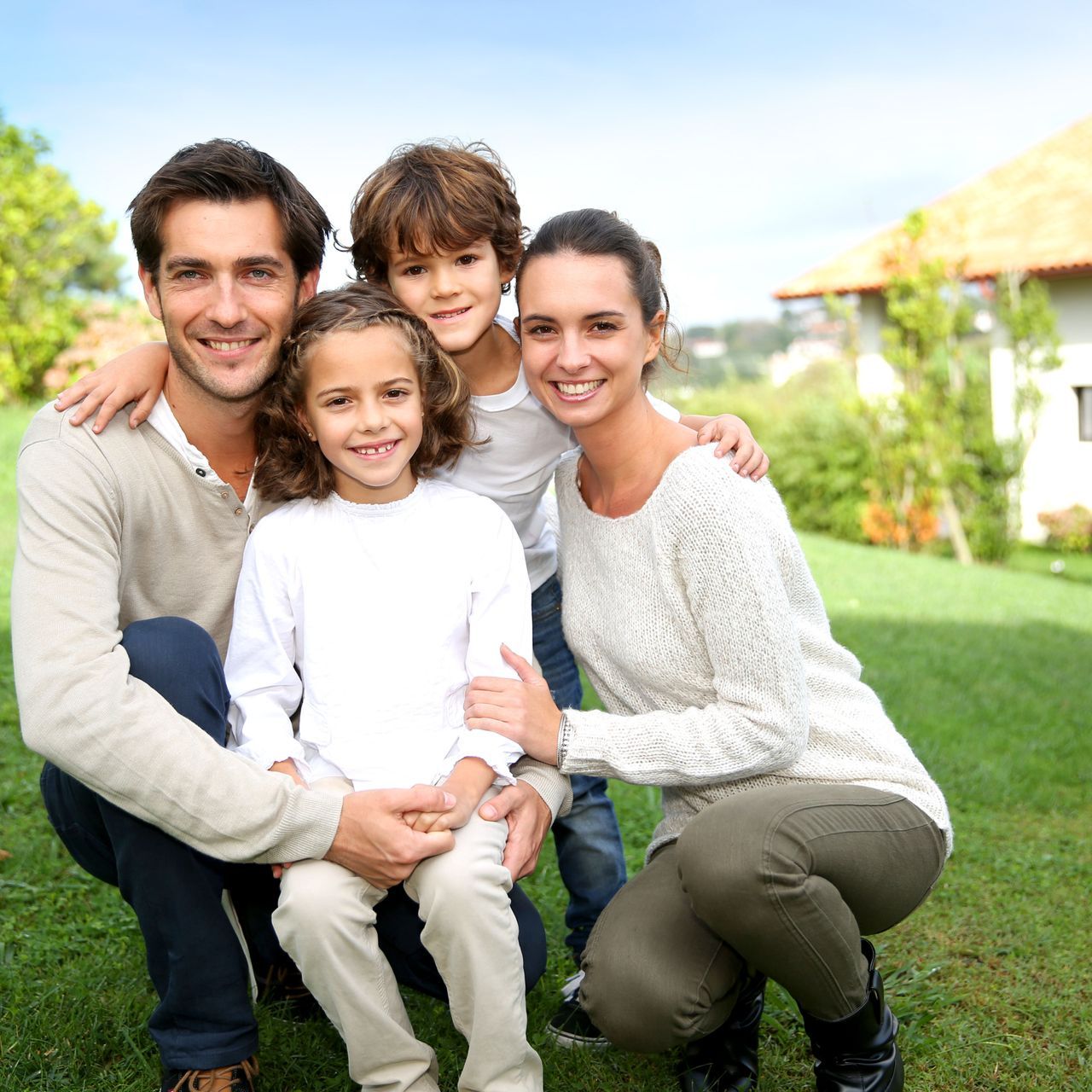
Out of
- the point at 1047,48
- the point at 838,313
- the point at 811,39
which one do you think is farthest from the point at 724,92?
the point at 838,313

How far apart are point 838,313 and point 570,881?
13.1 meters

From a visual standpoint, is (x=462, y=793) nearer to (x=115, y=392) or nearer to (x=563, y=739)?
(x=563, y=739)

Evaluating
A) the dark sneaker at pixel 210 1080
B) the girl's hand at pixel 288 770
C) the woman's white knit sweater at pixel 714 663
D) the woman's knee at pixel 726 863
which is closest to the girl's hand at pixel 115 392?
the girl's hand at pixel 288 770

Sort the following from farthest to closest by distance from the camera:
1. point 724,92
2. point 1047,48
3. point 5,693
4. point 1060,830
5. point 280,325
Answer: point 1047,48 → point 724,92 → point 5,693 → point 1060,830 → point 280,325

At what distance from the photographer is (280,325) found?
107 inches

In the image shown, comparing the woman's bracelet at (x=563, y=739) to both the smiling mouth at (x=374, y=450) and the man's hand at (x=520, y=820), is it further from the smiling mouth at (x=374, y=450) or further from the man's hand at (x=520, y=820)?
the smiling mouth at (x=374, y=450)

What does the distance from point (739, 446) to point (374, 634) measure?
90cm

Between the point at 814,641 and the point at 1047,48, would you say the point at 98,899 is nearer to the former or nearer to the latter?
the point at 814,641

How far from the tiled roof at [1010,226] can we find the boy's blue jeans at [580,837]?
40.6 feet

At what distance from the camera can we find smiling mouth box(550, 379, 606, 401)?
2564 millimetres

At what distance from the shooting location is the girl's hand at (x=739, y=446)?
2.58 metres

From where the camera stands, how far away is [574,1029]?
271cm

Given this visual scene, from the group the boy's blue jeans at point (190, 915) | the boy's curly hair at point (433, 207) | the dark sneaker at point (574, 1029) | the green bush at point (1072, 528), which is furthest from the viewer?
the green bush at point (1072, 528)

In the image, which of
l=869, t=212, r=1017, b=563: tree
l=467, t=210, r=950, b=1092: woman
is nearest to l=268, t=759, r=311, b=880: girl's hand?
l=467, t=210, r=950, b=1092: woman
